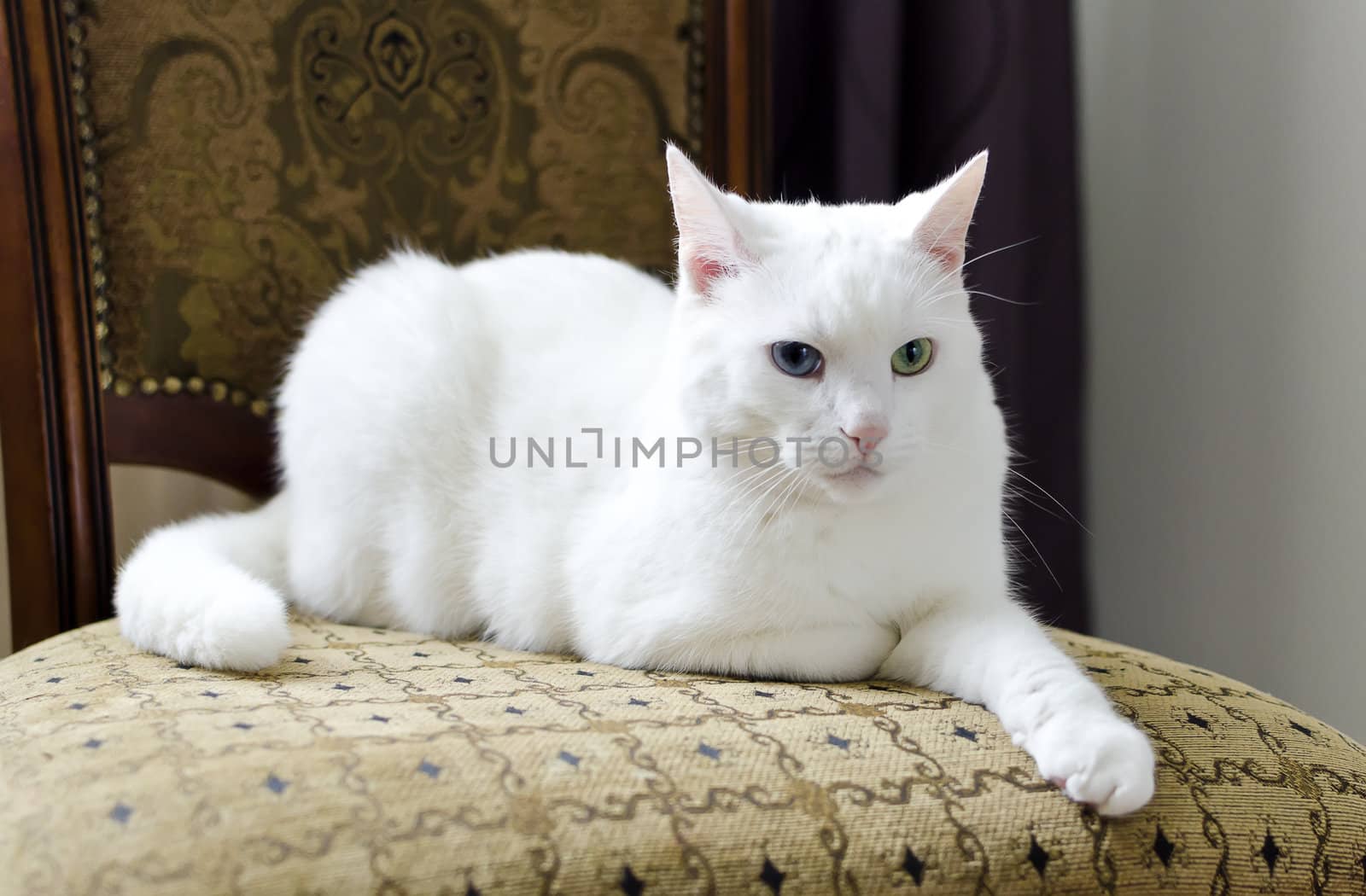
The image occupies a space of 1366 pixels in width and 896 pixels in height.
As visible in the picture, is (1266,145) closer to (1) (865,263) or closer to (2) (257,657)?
(1) (865,263)

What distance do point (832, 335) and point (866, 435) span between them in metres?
0.11

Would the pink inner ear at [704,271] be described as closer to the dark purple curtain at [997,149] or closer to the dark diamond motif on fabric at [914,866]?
the dark diamond motif on fabric at [914,866]

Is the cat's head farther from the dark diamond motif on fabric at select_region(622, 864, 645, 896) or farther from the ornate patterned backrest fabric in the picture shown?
the ornate patterned backrest fabric

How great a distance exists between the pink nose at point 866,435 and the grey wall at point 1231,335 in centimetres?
112

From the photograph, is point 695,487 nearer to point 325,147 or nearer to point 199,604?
point 199,604

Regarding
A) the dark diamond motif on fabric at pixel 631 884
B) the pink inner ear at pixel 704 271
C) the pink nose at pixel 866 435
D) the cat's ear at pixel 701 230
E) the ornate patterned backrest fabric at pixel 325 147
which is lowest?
the dark diamond motif on fabric at pixel 631 884

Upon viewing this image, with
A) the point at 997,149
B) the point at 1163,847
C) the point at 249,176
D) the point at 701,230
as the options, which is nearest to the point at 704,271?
the point at 701,230

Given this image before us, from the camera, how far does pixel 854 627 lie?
1137 mm

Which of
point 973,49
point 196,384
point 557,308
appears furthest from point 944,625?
point 973,49

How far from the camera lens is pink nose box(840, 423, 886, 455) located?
98 cm

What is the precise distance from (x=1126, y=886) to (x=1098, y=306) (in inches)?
63.2

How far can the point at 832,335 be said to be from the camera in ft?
3.36

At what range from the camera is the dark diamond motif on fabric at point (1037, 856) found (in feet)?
2.73

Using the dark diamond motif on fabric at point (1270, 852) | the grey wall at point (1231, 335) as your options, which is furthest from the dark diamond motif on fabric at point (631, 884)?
the grey wall at point (1231, 335)
